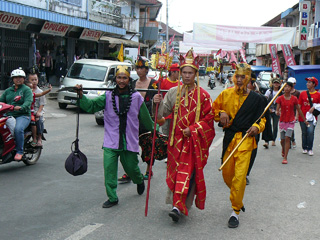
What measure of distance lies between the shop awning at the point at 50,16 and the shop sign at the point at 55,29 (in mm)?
766

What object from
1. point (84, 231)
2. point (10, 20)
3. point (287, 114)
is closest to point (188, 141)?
point (84, 231)

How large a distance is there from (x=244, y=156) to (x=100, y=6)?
77.8ft

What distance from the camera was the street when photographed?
184 inches

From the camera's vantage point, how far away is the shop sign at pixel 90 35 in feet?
86.7

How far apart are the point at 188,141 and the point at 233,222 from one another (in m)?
1.01

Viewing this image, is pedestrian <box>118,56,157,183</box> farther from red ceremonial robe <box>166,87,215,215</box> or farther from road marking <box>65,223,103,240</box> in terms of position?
road marking <box>65,223,103,240</box>

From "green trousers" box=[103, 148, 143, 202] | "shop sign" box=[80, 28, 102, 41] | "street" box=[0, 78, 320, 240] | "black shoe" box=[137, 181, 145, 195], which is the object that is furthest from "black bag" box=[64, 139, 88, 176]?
"shop sign" box=[80, 28, 102, 41]

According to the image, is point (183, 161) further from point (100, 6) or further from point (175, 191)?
point (100, 6)

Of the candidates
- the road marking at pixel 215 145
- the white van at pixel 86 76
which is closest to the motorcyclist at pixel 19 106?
the road marking at pixel 215 145

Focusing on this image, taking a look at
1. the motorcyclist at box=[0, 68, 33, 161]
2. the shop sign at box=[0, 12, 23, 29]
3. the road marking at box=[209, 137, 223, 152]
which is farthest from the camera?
the shop sign at box=[0, 12, 23, 29]

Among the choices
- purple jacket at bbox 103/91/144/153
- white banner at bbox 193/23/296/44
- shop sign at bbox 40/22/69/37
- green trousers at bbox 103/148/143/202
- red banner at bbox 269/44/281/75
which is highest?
shop sign at bbox 40/22/69/37

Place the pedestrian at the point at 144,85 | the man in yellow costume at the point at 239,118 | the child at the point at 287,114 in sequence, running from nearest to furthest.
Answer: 1. the man in yellow costume at the point at 239,118
2. the pedestrian at the point at 144,85
3. the child at the point at 287,114

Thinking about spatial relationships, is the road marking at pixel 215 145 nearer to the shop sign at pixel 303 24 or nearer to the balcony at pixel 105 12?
the shop sign at pixel 303 24

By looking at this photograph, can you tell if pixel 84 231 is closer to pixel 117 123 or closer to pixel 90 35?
pixel 117 123
